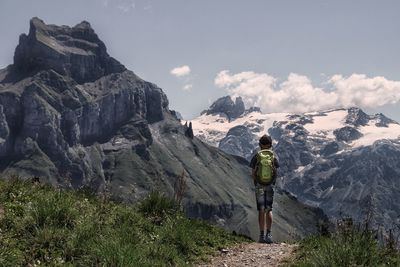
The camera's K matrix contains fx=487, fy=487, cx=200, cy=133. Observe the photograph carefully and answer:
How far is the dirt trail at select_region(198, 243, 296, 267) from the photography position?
42.8 feet

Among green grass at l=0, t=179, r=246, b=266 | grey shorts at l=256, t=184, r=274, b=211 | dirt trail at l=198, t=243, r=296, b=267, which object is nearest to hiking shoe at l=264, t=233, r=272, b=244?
dirt trail at l=198, t=243, r=296, b=267

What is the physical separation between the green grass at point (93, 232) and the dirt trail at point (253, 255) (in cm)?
39

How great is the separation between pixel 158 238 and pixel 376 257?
5.32 metres

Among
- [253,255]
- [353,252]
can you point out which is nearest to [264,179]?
[253,255]

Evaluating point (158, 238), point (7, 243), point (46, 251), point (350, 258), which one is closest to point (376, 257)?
point (350, 258)

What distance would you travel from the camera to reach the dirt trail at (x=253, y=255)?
1305 centimetres

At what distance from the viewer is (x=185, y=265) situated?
11.7 meters

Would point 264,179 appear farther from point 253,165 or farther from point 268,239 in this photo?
point 268,239

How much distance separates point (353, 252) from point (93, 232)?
18.9 feet

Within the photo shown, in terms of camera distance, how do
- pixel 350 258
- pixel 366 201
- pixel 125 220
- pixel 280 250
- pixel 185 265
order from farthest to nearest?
pixel 280 250, pixel 125 220, pixel 185 265, pixel 366 201, pixel 350 258

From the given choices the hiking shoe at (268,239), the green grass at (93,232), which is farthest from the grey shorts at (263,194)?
the green grass at (93,232)

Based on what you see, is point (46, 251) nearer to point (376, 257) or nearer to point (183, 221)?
point (183, 221)

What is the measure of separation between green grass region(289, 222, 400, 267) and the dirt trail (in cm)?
184

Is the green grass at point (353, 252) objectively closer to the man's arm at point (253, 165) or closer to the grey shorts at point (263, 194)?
the grey shorts at point (263, 194)
